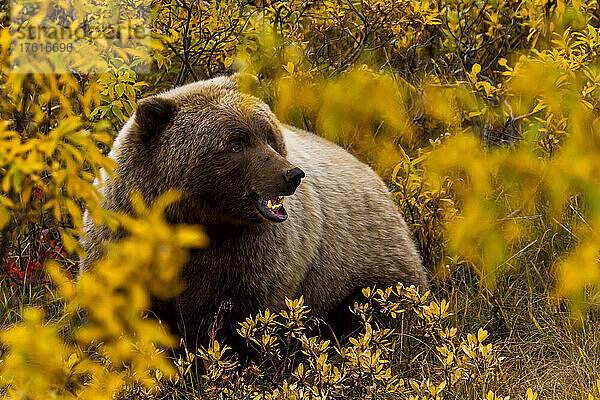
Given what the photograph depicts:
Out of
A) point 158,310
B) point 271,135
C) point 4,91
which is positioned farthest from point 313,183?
point 4,91

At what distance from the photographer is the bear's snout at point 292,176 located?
3.39 meters

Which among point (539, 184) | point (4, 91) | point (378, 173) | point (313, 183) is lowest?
point (378, 173)

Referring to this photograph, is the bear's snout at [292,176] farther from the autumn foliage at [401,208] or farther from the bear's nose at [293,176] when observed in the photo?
the autumn foliage at [401,208]

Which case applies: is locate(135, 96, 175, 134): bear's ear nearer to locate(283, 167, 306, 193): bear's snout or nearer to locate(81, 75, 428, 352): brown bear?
locate(81, 75, 428, 352): brown bear

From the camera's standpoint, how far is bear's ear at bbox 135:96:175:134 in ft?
11.7

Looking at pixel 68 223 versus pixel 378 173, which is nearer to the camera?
pixel 68 223

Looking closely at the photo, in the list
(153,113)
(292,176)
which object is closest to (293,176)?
(292,176)

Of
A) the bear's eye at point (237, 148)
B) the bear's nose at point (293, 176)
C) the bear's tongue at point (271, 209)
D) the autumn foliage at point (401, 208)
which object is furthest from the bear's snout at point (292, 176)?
the autumn foliage at point (401, 208)

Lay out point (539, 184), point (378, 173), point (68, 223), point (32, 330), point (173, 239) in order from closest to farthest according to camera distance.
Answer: point (32, 330) → point (173, 239) → point (539, 184) → point (68, 223) → point (378, 173)

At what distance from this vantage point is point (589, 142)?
12.2 feet

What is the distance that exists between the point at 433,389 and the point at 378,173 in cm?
273

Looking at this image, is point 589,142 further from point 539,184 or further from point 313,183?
point 313,183

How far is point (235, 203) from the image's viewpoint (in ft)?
11.9

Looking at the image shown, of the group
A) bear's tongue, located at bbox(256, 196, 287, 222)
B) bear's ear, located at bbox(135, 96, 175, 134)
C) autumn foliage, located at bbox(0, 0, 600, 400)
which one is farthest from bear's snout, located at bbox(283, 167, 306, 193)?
bear's ear, located at bbox(135, 96, 175, 134)
